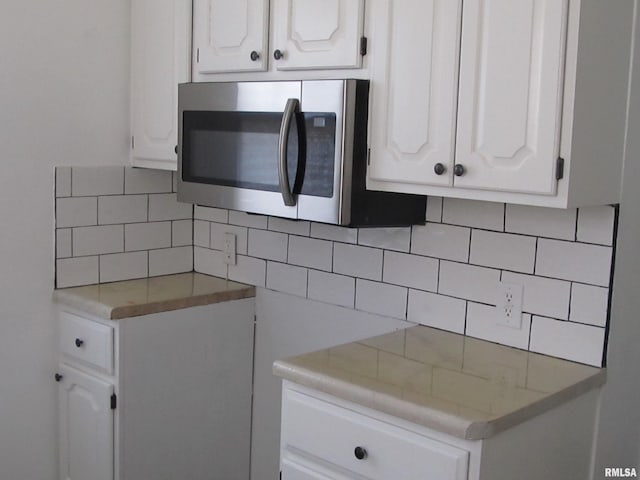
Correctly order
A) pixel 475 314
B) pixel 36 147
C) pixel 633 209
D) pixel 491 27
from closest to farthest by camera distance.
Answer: pixel 491 27 → pixel 633 209 → pixel 475 314 → pixel 36 147

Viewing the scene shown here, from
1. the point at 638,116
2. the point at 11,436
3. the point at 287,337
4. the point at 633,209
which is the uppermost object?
the point at 638,116

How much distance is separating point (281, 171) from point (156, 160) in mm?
731

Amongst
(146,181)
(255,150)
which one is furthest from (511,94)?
(146,181)

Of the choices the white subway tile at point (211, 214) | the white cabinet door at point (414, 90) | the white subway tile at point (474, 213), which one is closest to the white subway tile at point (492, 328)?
the white subway tile at point (474, 213)

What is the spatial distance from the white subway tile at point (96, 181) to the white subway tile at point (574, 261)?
1.50 meters

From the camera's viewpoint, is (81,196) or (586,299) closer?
(586,299)

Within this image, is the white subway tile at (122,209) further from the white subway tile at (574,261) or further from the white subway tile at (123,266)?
the white subway tile at (574,261)

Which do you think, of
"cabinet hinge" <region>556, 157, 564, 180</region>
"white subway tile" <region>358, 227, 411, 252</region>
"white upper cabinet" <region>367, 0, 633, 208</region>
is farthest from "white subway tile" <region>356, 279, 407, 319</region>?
"cabinet hinge" <region>556, 157, 564, 180</region>

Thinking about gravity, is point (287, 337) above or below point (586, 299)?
below

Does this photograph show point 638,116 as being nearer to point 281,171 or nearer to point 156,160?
point 281,171

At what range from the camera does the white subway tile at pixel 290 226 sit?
2.76m

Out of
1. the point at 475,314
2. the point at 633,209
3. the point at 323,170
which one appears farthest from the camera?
the point at 475,314

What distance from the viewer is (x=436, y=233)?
7.87 ft

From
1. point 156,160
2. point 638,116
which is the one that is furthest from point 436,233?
point 156,160
